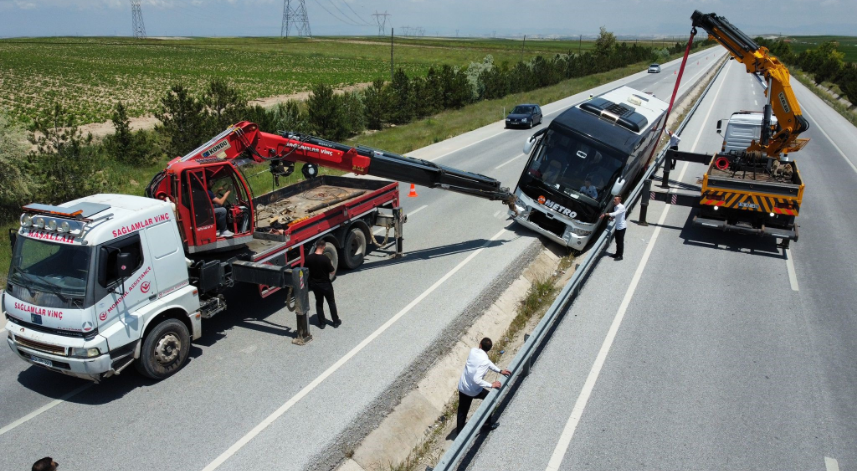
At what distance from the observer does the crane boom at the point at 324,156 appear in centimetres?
997

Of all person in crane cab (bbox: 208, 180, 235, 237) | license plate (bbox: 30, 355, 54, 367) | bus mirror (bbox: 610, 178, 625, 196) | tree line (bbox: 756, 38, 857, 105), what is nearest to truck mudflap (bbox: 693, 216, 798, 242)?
bus mirror (bbox: 610, 178, 625, 196)

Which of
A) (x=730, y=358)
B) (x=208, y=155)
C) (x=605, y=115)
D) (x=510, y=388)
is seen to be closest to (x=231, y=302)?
(x=208, y=155)

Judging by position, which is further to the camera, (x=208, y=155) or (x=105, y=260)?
(x=208, y=155)

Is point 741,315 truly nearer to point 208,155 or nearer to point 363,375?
point 363,375

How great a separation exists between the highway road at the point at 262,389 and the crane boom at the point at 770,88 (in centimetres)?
836

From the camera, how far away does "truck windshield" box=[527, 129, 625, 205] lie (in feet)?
45.1

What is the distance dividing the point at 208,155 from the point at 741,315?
10.1 m

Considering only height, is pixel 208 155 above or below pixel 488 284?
above

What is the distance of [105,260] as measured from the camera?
739 cm

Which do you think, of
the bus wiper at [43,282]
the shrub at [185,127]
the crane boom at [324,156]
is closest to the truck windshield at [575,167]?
the crane boom at [324,156]

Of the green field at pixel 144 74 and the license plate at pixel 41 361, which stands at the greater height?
the green field at pixel 144 74

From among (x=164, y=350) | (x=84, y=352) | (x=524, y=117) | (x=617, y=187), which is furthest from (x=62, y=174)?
(x=524, y=117)

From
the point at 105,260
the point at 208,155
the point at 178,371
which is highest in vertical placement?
the point at 208,155

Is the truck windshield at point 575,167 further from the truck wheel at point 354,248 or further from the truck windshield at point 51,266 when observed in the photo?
the truck windshield at point 51,266
